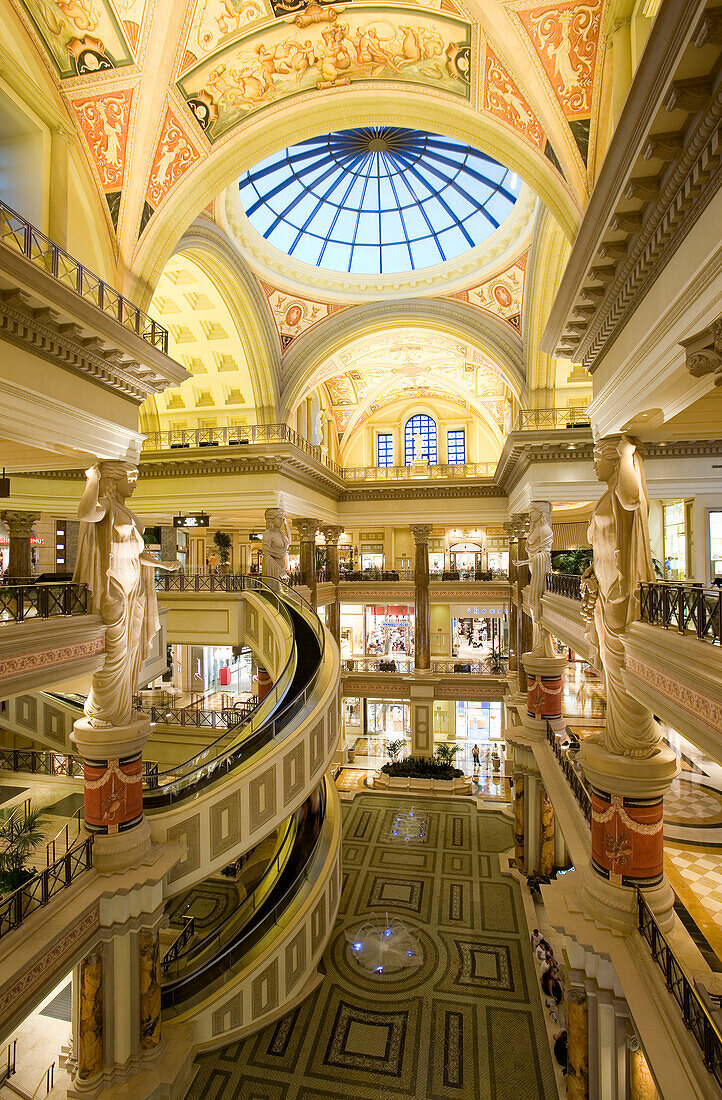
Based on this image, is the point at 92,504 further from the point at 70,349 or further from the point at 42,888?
the point at 42,888

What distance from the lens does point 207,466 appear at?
1463 cm

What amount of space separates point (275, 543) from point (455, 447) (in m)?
11.7

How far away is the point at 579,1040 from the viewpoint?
6027 mm

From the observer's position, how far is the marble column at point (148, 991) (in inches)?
265

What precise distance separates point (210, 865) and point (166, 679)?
15814 millimetres

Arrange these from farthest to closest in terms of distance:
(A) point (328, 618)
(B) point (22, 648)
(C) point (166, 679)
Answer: (C) point (166, 679) < (A) point (328, 618) < (B) point (22, 648)

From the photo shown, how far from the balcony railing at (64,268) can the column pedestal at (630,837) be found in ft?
24.7

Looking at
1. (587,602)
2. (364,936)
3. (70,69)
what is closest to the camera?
(587,602)

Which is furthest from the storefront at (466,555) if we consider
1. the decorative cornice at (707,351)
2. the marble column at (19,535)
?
the decorative cornice at (707,351)

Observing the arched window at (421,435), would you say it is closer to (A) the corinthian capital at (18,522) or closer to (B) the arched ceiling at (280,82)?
(A) the corinthian capital at (18,522)

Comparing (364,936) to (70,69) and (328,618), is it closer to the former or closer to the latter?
(328,618)

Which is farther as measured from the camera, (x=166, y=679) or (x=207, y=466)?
(x=166, y=679)

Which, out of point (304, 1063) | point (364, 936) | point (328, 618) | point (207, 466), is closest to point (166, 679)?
point (328, 618)

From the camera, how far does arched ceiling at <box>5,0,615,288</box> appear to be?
6.39 m
